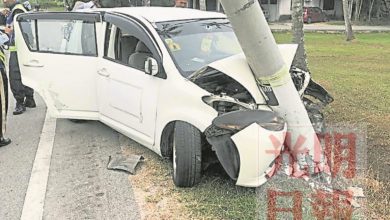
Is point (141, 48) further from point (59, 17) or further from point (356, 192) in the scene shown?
point (356, 192)

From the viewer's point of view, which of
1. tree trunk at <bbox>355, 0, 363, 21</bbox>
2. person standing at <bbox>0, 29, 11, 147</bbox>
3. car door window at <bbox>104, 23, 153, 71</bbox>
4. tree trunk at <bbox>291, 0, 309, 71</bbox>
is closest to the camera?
car door window at <bbox>104, 23, 153, 71</bbox>

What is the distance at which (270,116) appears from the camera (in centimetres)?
423

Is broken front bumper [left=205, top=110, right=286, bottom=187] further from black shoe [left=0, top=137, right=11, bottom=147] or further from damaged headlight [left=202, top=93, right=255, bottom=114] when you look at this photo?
black shoe [left=0, top=137, right=11, bottom=147]

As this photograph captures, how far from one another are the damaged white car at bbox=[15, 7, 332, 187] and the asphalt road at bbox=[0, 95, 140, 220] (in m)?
0.43

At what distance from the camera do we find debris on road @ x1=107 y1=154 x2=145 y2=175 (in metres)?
5.38

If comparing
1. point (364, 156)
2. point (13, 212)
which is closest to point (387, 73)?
point (364, 156)

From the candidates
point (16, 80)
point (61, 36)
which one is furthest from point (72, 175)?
point (16, 80)

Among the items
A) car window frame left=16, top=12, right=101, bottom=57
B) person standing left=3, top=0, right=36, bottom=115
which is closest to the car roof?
car window frame left=16, top=12, right=101, bottom=57

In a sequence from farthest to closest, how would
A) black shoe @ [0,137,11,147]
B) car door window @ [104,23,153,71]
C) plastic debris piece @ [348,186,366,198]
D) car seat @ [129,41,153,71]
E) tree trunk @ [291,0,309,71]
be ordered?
tree trunk @ [291,0,309,71]
black shoe @ [0,137,11,147]
car door window @ [104,23,153,71]
car seat @ [129,41,153,71]
plastic debris piece @ [348,186,366,198]

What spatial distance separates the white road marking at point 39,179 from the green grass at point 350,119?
4.54 ft

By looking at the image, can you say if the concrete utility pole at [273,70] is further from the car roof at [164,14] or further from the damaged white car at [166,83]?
the car roof at [164,14]

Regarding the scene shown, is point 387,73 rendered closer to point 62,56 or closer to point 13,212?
point 62,56

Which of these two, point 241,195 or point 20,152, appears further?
point 20,152

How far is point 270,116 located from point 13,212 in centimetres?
252
